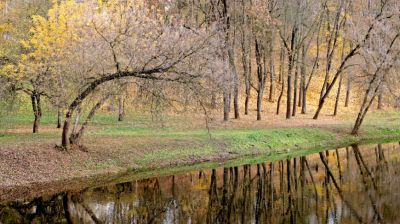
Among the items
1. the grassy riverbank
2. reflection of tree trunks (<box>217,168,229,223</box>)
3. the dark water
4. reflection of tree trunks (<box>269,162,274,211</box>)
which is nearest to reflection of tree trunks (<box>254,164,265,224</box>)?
the dark water

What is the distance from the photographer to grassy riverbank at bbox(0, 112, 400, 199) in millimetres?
20578

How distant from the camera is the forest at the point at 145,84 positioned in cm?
2109

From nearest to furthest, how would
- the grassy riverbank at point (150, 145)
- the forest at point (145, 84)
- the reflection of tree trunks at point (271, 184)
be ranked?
the reflection of tree trunks at point (271, 184) → the grassy riverbank at point (150, 145) → the forest at point (145, 84)

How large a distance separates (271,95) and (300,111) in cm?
329

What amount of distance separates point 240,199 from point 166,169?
20.6 feet

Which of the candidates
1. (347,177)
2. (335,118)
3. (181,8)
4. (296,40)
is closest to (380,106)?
(335,118)

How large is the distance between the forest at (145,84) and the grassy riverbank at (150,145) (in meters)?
0.08

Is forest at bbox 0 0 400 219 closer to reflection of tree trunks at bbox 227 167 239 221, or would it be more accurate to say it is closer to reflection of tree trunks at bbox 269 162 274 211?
reflection of tree trunks at bbox 269 162 274 211

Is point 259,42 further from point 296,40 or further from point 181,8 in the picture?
point 181,8

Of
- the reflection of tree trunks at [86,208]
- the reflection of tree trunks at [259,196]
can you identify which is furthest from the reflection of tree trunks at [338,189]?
the reflection of tree trunks at [86,208]

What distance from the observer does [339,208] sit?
15875mm

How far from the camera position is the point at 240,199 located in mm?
17672

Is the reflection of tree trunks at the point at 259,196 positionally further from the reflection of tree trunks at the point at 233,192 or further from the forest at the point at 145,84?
the forest at the point at 145,84

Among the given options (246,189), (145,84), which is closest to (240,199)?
(246,189)
